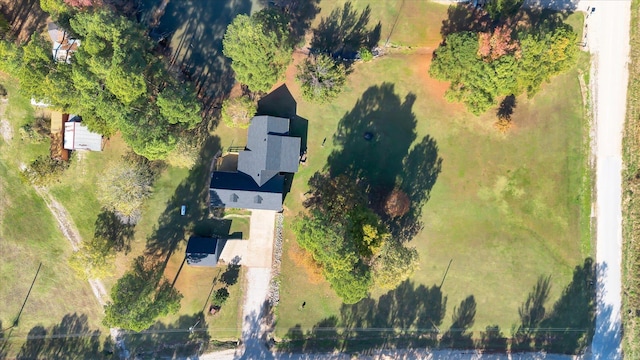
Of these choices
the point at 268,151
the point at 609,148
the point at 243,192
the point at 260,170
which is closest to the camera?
the point at 243,192

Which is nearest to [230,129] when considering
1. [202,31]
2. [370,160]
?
[202,31]

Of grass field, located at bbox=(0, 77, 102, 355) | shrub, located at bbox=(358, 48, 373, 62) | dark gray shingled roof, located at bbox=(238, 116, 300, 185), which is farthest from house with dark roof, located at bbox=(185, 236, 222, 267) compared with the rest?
shrub, located at bbox=(358, 48, 373, 62)

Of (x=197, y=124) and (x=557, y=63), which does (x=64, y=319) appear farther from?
(x=557, y=63)

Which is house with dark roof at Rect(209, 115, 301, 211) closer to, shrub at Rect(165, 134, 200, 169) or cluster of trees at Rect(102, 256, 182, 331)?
shrub at Rect(165, 134, 200, 169)

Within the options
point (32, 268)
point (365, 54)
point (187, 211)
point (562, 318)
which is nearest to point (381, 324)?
point (562, 318)

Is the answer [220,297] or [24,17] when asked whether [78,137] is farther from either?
[220,297]

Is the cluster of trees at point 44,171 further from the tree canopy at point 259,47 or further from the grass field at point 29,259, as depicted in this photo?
the tree canopy at point 259,47

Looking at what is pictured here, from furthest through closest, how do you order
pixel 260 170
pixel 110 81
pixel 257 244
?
pixel 257 244 → pixel 260 170 → pixel 110 81
